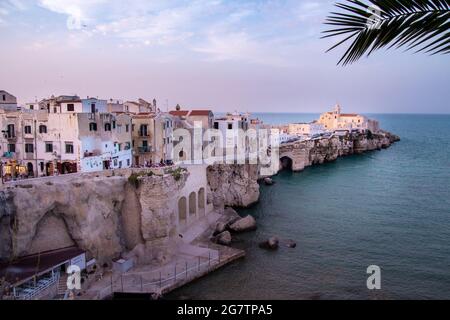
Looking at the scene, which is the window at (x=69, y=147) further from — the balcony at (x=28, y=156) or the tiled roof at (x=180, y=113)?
the tiled roof at (x=180, y=113)

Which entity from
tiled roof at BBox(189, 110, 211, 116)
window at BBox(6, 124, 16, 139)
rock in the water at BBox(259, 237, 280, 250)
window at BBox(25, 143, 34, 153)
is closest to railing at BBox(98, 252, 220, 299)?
rock in the water at BBox(259, 237, 280, 250)

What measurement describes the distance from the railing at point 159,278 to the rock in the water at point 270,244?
4.00m

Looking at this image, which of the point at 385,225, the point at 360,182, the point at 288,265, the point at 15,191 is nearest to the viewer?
the point at 15,191

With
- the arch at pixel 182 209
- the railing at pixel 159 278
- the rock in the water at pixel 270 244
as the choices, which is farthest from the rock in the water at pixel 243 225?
the railing at pixel 159 278

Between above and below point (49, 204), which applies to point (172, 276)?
below

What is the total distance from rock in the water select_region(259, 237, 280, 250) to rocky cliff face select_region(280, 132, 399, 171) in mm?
33983

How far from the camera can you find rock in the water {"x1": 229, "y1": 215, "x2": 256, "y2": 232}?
99.8ft

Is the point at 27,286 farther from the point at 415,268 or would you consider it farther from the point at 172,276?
the point at 415,268

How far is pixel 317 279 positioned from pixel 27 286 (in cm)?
1484

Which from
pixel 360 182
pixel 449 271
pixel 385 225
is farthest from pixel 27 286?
pixel 360 182

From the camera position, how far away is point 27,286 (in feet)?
59.7

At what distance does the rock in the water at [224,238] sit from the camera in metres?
27.8

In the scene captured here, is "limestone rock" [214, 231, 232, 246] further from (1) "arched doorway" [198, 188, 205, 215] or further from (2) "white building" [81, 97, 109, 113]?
(2) "white building" [81, 97, 109, 113]

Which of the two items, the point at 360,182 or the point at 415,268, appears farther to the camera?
the point at 360,182
